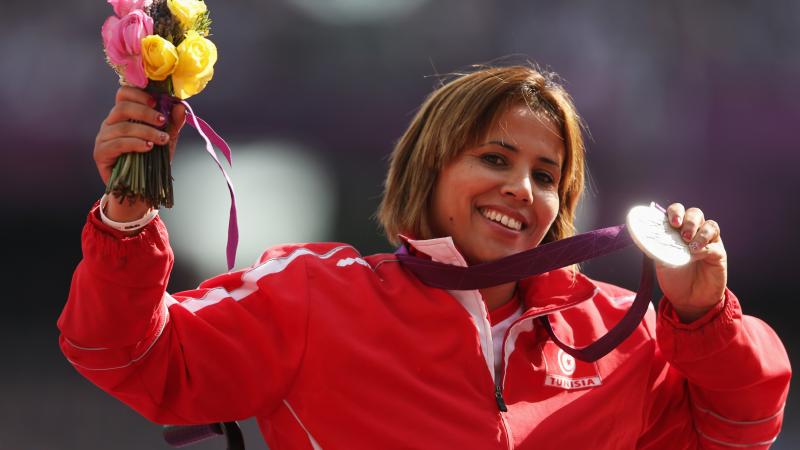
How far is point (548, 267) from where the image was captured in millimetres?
1665

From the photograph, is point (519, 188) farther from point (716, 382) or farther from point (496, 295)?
point (716, 382)

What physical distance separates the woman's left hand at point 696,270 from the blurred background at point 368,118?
234cm

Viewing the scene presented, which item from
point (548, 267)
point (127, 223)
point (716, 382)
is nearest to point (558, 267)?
point (548, 267)

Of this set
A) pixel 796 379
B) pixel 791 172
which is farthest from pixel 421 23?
pixel 796 379

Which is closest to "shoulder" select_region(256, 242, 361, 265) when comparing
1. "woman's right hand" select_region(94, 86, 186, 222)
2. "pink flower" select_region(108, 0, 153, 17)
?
"woman's right hand" select_region(94, 86, 186, 222)

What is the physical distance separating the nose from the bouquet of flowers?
614 mm

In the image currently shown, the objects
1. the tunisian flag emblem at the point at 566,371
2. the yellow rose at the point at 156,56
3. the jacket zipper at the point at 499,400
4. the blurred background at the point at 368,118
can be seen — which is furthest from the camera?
the blurred background at the point at 368,118

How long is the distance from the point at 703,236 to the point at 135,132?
0.92 meters

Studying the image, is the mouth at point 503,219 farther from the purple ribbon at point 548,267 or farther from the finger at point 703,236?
the finger at point 703,236

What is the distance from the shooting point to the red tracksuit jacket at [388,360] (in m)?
1.34

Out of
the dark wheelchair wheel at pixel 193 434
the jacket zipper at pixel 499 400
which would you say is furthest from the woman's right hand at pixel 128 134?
the jacket zipper at pixel 499 400

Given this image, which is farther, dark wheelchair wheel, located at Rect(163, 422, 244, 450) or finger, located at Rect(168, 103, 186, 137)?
dark wheelchair wheel, located at Rect(163, 422, 244, 450)

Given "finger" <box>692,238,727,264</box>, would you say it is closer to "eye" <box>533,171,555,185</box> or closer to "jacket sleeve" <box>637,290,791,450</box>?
"jacket sleeve" <box>637,290,791,450</box>

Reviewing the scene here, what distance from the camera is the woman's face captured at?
171 cm
